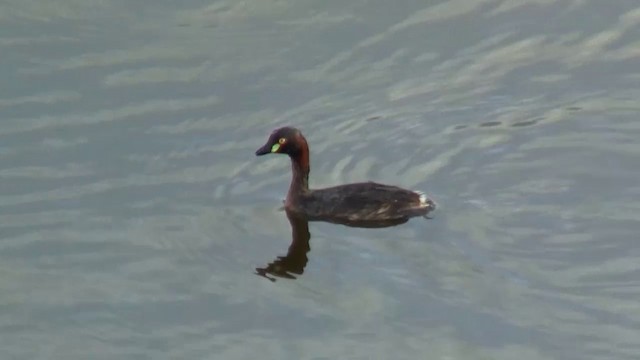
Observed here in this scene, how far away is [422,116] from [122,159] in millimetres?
2515

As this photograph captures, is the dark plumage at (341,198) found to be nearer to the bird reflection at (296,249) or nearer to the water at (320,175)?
the bird reflection at (296,249)

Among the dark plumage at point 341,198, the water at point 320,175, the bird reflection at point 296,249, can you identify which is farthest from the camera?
the dark plumage at point 341,198

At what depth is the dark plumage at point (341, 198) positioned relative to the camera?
47.8 feet

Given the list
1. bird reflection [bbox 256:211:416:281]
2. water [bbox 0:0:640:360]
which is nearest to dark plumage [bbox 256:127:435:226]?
bird reflection [bbox 256:211:416:281]

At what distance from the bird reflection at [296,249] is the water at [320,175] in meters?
0.06

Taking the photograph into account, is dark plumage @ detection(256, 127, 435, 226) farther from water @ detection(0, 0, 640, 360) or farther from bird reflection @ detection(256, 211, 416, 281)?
water @ detection(0, 0, 640, 360)

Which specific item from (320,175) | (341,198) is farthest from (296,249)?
(320,175)

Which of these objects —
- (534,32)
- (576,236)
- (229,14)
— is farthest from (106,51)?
(576,236)

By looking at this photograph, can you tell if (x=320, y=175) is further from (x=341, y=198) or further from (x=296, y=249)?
(x=296, y=249)

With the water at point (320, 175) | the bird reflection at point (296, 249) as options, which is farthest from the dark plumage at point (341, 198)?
the water at point (320, 175)

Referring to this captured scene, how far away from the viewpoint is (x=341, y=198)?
14.8 metres

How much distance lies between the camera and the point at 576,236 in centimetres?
1391

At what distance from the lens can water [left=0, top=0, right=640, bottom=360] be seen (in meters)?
12.9

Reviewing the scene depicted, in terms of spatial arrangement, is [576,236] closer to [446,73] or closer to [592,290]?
[592,290]
